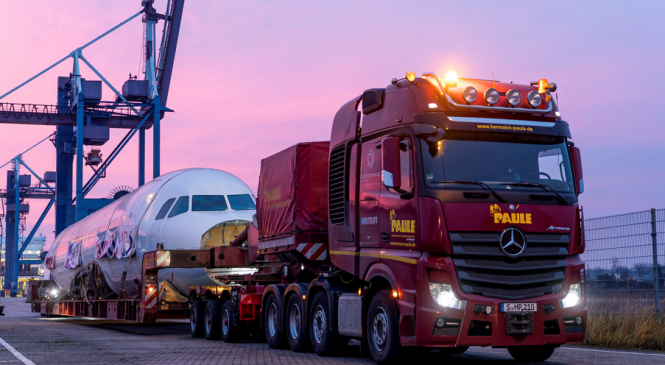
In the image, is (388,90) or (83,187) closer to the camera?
(388,90)

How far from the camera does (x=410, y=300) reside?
10.3 meters

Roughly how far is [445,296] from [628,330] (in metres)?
5.95

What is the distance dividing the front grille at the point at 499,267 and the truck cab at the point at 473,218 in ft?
0.04

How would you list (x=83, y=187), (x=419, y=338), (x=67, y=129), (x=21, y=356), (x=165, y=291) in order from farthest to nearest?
1. (x=67, y=129)
2. (x=83, y=187)
3. (x=165, y=291)
4. (x=21, y=356)
5. (x=419, y=338)

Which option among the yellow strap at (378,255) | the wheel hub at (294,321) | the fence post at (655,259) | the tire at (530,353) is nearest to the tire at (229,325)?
the wheel hub at (294,321)

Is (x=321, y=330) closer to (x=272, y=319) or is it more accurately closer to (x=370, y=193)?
(x=272, y=319)

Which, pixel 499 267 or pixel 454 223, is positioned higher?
pixel 454 223

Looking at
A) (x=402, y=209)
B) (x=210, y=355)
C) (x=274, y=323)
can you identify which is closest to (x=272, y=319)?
(x=274, y=323)

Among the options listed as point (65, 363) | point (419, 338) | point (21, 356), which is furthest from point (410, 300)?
point (21, 356)

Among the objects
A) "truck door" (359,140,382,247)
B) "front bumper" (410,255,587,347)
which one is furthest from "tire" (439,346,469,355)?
"truck door" (359,140,382,247)

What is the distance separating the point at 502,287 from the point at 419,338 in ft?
4.06

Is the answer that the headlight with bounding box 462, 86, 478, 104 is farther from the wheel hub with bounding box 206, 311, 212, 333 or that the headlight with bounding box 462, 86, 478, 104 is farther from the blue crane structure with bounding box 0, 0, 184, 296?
the blue crane structure with bounding box 0, 0, 184, 296

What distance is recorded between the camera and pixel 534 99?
11.2 meters

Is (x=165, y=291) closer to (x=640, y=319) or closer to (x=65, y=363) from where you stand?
(x=65, y=363)
